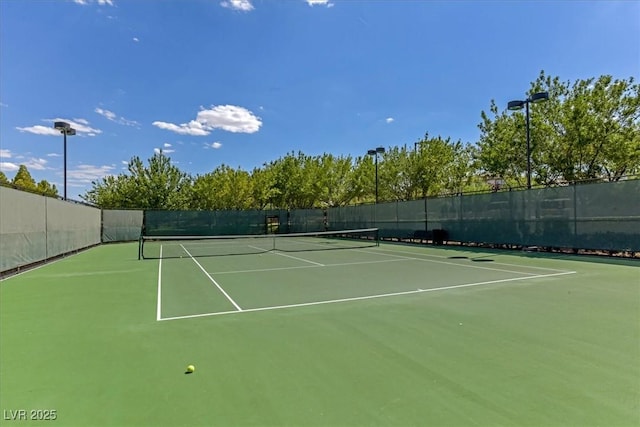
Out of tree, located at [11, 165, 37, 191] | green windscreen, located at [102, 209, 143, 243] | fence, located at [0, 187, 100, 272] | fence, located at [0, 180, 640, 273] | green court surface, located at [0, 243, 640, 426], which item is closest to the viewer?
green court surface, located at [0, 243, 640, 426]

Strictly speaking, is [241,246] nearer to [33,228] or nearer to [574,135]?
[33,228]

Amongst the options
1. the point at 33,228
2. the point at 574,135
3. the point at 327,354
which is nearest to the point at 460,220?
the point at 574,135

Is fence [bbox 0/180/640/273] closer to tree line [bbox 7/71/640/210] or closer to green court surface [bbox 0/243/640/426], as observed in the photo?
tree line [bbox 7/71/640/210]

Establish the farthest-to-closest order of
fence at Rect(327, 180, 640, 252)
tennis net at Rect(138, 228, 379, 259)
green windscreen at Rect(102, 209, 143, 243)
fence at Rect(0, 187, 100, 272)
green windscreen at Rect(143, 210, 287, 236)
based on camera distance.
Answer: green windscreen at Rect(143, 210, 287, 236) → green windscreen at Rect(102, 209, 143, 243) → tennis net at Rect(138, 228, 379, 259) → fence at Rect(327, 180, 640, 252) → fence at Rect(0, 187, 100, 272)

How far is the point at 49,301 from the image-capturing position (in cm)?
698

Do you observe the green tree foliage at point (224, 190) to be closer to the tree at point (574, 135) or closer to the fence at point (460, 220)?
the fence at point (460, 220)

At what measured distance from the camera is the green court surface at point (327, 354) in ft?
9.17

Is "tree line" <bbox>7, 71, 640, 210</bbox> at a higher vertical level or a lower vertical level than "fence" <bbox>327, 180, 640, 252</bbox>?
higher

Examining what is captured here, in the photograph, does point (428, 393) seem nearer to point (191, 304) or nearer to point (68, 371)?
point (68, 371)

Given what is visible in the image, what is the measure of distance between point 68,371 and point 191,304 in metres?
2.93

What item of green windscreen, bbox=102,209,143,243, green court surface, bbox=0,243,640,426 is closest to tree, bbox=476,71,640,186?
green court surface, bbox=0,243,640,426

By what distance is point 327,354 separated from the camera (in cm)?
394

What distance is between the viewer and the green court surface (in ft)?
9.17

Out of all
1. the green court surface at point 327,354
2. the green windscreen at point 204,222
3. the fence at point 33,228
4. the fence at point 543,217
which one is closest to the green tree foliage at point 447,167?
the fence at point 543,217
